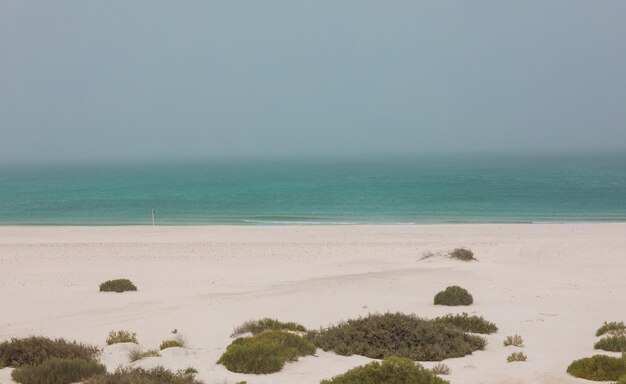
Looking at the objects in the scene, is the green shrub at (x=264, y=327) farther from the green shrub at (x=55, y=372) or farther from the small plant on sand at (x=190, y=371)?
the green shrub at (x=55, y=372)

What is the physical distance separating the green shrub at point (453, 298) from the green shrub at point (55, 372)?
404 inches

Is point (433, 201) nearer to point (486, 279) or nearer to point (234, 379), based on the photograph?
point (486, 279)

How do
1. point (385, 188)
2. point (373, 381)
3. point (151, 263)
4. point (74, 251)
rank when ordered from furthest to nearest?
point (385, 188), point (74, 251), point (151, 263), point (373, 381)

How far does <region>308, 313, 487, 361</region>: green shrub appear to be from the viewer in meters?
10.7

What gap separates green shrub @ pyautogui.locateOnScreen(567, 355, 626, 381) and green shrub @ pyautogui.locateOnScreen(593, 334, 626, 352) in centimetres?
202

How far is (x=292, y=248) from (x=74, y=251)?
11.3m

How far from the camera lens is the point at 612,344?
11.4m

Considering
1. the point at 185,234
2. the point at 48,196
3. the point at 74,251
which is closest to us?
the point at 74,251

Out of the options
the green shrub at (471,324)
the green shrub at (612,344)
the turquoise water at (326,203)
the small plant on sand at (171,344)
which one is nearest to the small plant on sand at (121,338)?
the small plant on sand at (171,344)

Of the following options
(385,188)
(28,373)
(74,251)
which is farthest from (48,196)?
(28,373)

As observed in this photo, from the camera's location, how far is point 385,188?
295ft

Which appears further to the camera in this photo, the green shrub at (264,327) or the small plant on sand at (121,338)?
the green shrub at (264,327)

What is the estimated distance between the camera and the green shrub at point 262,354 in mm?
9438

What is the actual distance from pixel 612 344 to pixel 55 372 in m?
9.41
